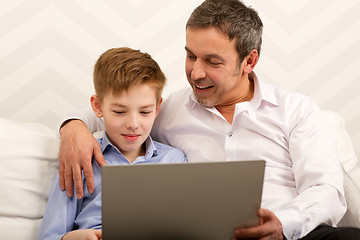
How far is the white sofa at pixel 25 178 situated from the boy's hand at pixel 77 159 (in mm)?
106

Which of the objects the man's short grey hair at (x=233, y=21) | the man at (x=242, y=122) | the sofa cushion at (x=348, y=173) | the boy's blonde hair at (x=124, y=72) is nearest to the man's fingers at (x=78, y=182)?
the man at (x=242, y=122)

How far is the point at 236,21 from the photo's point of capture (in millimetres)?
1657

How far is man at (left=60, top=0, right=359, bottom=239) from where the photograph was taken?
1.55m

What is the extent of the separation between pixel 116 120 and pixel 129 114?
5 centimetres

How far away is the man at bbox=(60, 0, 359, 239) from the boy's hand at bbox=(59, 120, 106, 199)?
0.01m

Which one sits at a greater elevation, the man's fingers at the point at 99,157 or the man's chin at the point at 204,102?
the man's chin at the point at 204,102

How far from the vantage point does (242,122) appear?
167 cm

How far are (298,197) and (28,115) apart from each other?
50.5 inches

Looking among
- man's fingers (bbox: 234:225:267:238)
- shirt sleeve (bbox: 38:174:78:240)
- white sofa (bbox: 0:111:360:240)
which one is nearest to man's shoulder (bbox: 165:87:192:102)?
white sofa (bbox: 0:111:360:240)

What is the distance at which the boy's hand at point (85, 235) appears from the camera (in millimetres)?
1186

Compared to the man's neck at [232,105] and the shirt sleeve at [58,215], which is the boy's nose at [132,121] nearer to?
the shirt sleeve at [58,215]

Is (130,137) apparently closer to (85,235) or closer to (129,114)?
(129,114)

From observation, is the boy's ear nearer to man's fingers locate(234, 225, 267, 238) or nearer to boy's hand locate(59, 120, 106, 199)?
boy's hand locate(59, 120, 106, 199)

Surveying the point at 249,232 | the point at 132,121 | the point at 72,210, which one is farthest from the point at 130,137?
the point at 249,232
